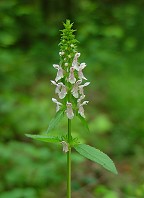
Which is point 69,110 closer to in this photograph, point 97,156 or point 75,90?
point 75,90

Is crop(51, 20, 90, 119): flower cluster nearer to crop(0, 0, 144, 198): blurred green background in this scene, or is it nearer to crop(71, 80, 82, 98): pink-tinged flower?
crop(71, 80, 82, 98): pink-tinged flower

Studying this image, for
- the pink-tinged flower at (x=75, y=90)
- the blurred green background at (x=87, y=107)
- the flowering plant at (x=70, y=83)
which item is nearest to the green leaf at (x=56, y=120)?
the flowering plant at (x=70, y=83)

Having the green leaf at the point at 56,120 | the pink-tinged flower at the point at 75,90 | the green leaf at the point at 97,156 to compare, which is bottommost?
the green leaf at the point at 97,156

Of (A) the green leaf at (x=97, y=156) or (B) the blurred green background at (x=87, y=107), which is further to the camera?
(B) the blurred green background at (x=87, y=107)

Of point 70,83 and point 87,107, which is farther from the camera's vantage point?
point 87,107

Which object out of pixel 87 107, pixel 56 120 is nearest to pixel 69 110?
pixel 56 120

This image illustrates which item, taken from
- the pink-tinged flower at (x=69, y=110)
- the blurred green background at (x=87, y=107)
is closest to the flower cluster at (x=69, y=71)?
the pink-tinged flower at (x=69, y=110)

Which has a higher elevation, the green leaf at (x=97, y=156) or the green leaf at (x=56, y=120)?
the green leaf at (x=56, y=120)

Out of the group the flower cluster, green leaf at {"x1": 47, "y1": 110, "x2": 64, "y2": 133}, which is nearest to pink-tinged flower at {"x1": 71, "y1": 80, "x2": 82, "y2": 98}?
the flower cluster

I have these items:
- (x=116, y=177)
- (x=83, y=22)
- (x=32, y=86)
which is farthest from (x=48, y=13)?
(x=116, y=177)

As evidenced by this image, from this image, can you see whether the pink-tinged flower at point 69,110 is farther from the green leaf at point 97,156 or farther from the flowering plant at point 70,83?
the green leaf at point 97,156
